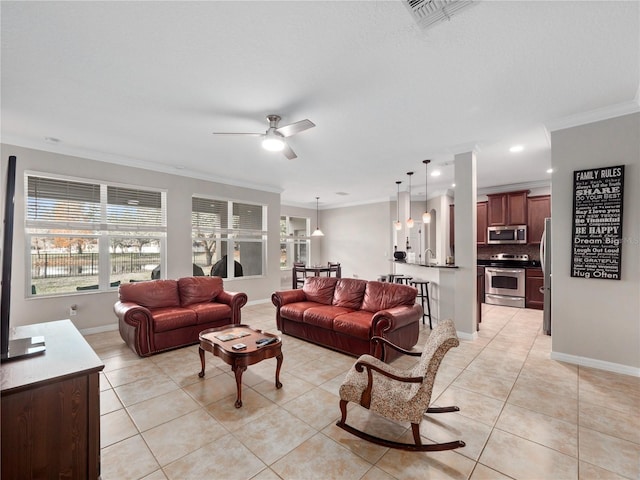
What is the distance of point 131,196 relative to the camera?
16.6ft

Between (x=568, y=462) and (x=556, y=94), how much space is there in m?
3.14

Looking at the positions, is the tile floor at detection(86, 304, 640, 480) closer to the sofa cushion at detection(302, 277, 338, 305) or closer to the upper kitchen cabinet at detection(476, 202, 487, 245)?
the sofa cushion at detection(302, 277, 338, 305)

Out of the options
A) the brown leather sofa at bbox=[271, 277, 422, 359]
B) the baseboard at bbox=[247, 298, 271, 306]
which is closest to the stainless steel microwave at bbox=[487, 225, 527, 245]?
the brown leather sofa at bbox=[271, 277, 422, 359]

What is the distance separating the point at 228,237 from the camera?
255 inches

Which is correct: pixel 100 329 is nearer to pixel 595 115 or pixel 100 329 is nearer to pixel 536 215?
pixel 595 115

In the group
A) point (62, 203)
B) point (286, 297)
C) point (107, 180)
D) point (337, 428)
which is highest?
point (107, 180)

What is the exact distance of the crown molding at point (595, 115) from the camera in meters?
3.02

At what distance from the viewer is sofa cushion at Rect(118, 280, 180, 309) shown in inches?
160

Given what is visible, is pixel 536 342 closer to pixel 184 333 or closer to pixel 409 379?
pixel 409 379

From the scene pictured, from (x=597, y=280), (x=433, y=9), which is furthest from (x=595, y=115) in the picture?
(x=433, y=9)

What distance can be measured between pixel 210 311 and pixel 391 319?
260 cm

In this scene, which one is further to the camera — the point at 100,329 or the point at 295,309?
the point at 100,329

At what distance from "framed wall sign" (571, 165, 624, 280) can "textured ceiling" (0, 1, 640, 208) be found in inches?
29.6

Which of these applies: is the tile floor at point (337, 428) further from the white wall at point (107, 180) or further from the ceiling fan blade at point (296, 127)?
the ceiling fan blade at point (296, 127)
